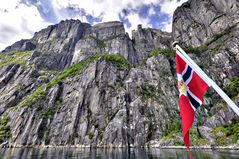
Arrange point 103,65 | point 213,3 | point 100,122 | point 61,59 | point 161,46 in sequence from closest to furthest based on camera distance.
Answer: point 100,122 < point 103,65 < point 213,3 < point 161,46 < point 61,59

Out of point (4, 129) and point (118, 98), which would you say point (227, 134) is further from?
point (4, 129)

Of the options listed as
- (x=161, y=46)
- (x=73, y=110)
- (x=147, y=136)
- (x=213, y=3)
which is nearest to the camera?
(x=147, y=136)

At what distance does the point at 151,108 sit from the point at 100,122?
95.2ft

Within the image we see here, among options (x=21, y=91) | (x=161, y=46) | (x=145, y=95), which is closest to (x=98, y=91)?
(x=145, y=95)

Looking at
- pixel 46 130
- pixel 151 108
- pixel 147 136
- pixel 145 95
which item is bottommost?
pixel 147 136

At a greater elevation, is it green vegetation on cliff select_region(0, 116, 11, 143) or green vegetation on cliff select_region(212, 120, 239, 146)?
green vegetation on cliff select_region(0, 116, 11, 143)

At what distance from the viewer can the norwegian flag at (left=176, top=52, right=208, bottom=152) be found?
7625 mm

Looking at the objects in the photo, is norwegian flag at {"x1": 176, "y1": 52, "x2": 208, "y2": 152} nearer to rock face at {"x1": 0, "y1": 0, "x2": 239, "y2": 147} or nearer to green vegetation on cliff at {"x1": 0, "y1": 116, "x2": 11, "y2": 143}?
rock face at {"x1": 0, "y1": 0, "x2": 239, "y2": 147}

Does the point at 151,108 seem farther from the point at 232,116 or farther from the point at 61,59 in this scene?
the point at 61,59

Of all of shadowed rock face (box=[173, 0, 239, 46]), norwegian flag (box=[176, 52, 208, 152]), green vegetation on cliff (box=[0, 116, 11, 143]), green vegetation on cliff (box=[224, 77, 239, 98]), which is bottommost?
norwegian flag (box=[176, 52, 208, 152])

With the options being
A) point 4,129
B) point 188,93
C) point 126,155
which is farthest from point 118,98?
point 188,93

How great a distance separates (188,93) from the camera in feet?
26.5

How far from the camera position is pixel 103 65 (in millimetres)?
132625

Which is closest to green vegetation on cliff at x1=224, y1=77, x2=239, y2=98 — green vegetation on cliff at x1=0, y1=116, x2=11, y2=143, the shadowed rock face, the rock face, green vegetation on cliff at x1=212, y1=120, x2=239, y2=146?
A: the rock face
